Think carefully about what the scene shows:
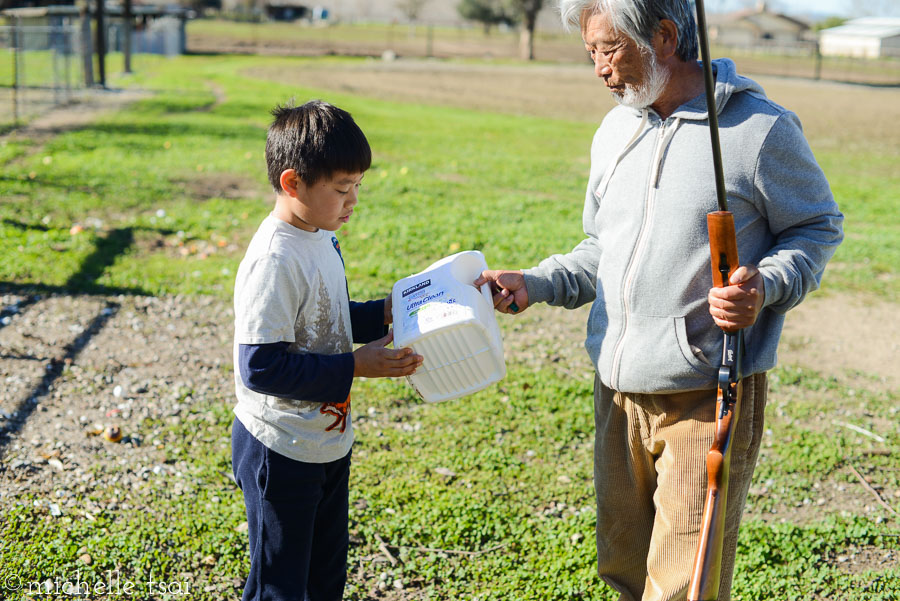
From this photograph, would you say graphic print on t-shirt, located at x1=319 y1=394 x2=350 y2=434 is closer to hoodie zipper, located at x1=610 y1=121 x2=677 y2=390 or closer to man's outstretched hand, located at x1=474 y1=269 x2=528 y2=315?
man's outstretched hand, located at x1=474 y1=269 x2=528 y2=315

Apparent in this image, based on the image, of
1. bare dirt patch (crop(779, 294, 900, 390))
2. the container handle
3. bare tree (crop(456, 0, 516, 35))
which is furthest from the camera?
bare tree (crop(456, 0, 516, 35))

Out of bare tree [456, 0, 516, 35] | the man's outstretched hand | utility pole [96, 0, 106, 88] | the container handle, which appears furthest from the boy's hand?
bare tree [456, 0, 516, 35]

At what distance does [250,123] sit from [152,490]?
1359 centimetres

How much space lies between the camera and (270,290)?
7.59 feet

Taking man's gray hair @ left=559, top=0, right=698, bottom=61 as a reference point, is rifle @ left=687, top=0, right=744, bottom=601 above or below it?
below

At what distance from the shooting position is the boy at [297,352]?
7.65 feet

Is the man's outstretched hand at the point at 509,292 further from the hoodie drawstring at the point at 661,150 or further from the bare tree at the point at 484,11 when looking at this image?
the bare tree at the point at 484,11

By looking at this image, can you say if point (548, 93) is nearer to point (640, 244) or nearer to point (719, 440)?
point (640, 244)

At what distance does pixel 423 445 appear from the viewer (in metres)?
4.48

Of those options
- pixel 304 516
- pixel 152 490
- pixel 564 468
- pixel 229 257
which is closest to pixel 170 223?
pixel 229 257

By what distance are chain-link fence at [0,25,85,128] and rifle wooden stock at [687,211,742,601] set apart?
16916mm

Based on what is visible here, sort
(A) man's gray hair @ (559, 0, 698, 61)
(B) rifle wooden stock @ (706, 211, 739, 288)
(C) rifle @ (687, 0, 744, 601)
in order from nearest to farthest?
(C) rifle @ (687, 0, 744, 601) < (B) rifle wooden stock @ (706, 211, 739, 288) < (A) man's gray hair @ (559, 0, 698, 61)

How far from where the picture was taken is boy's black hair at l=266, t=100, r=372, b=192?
2355 millimetres

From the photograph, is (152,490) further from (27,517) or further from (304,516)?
(304,516)
